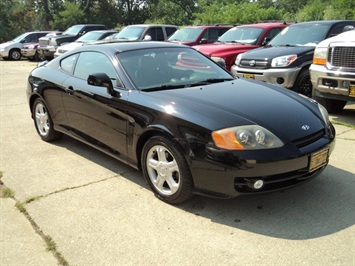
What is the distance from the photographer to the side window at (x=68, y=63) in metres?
4.96

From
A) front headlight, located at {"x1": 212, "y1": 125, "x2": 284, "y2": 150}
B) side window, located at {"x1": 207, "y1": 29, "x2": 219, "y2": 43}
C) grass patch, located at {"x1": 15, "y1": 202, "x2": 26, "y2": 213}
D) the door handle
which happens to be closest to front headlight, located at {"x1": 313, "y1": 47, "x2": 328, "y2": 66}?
front headlight, located at {"x1": 212, "y1": 125, "x2": 284, "y2": 150}

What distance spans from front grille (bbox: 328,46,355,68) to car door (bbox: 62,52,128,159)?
362 centimetres

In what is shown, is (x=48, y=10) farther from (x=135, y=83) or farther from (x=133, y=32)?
(x=135, y=83)

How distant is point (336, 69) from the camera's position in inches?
232

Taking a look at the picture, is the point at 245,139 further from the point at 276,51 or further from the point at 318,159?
the point at 276,51

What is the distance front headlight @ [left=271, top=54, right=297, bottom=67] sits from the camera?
288 inches

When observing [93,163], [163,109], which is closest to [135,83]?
[163,109]

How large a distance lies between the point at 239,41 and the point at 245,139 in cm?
747

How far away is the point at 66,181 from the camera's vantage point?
421 centimetres

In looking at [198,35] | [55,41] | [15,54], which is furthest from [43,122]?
[15,54]

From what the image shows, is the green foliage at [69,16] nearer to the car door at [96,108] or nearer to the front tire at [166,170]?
the car door at [96,108]

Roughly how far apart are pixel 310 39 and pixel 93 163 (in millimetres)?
5560

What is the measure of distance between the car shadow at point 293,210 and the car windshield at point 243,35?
658 centimetres

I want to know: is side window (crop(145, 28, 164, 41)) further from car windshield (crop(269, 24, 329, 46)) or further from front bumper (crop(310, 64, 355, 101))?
front bumper (crop(310, 64, 355, 101))
